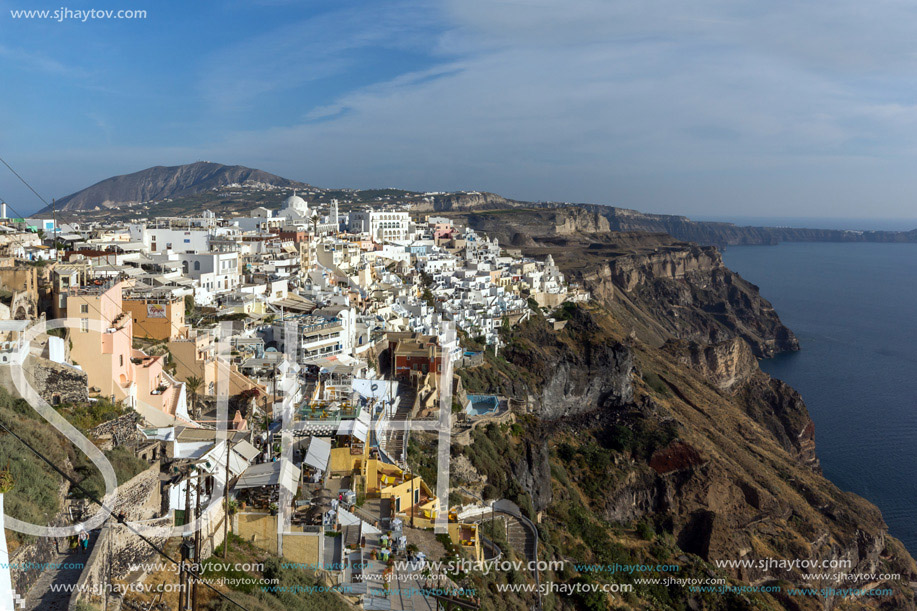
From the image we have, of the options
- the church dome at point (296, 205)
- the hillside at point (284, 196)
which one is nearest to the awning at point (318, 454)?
the church dome at point (296, 205)

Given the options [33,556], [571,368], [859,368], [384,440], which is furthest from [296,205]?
[859,368]

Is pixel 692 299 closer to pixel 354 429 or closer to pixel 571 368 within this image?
pixel 571 368

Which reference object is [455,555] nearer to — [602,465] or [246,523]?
[246,523]

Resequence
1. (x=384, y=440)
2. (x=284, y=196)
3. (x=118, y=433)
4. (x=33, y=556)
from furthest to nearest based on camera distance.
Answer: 1. (x=284, y=196)
2. (x=384, y=440)
3. (x=118, y=433)
4. (x=33, y=556)

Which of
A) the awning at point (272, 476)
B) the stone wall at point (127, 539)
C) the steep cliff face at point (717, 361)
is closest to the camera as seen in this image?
the stone wall at point (127, 539)

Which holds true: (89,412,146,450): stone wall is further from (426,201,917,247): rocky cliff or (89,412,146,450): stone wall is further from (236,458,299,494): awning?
(426,201,917,247): rocky cliff

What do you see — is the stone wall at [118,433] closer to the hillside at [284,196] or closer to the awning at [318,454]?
the awning at [318,454]
